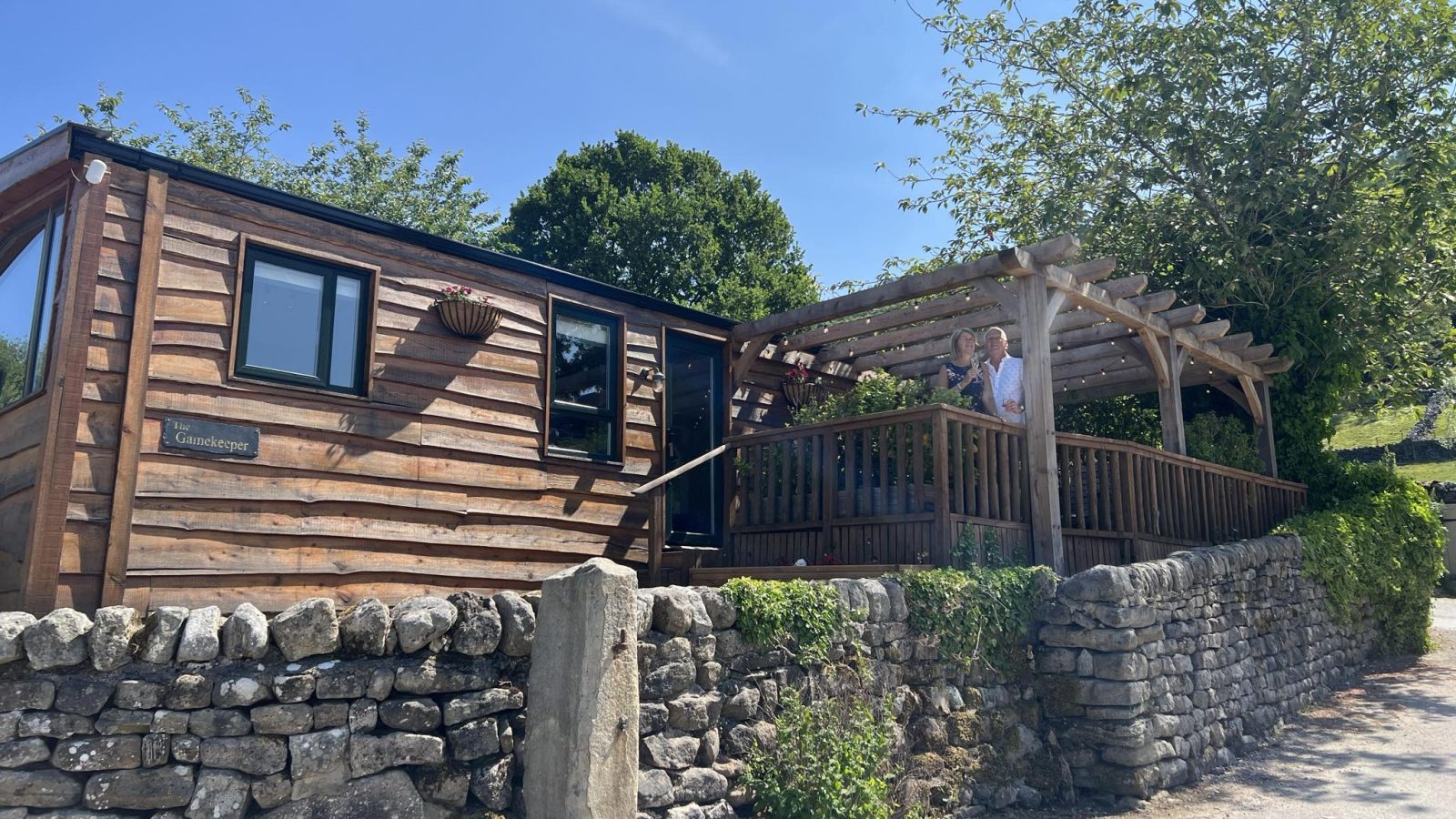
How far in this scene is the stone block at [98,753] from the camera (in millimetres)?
3650

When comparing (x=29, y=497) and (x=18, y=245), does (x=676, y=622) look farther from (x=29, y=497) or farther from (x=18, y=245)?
(x=18, y=245)

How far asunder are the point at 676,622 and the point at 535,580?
2.83m

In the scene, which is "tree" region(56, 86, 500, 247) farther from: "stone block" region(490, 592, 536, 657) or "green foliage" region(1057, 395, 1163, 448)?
"stone block" region(490, 592, 536, 657)

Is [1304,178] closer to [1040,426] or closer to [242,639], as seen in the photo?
[1040,426]

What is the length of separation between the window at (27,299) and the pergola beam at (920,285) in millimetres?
5649

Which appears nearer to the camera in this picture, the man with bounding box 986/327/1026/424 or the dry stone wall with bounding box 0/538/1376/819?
the dry stone wall with bounding box 0/538/1376/819

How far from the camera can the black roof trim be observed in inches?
225

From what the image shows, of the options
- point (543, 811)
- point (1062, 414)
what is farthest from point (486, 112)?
point (543, 811)

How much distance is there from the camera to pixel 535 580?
773cm

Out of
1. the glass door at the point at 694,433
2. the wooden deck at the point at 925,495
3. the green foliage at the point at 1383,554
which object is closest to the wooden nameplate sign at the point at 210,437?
the wooden deck at the point at 925,495

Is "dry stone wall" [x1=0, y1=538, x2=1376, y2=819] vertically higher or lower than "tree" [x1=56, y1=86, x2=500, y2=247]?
lower

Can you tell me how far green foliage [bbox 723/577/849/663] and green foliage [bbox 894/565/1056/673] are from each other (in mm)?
840

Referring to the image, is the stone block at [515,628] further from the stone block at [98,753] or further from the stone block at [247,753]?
the stone block at [98,753]

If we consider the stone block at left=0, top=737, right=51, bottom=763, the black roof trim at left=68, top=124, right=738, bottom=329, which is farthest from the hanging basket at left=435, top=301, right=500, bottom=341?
the stone block at left=0, top=737, right=51, bottom=763
